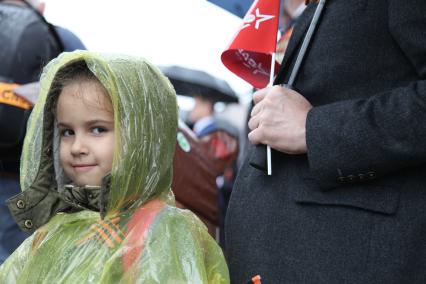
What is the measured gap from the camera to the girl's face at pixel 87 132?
84.7 inches

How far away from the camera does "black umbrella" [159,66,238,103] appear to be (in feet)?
30.9

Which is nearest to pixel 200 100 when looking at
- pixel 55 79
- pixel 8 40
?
pixel 8 40

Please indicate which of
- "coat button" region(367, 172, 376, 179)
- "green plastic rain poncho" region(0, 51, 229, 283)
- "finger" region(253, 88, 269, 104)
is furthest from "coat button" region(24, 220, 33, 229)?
"coat button" region(367, 172, 376, 179)

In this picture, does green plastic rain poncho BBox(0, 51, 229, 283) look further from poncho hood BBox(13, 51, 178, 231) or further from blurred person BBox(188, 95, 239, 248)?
blurred person BBox(188, 95, 239, 248)

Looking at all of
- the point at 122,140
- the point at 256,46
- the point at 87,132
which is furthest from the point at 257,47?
the point at 87,132

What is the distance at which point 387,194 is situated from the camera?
169 centimetres

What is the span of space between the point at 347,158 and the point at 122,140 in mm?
707

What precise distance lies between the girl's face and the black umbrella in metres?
6.99

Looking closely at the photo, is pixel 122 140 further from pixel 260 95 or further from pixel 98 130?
pixel 260 95

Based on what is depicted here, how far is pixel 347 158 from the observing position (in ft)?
5.58

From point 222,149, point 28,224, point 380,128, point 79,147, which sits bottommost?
point 222,149

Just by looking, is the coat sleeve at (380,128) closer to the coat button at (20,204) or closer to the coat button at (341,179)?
the coat button at (341,179)

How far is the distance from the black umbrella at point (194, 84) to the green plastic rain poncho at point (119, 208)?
6929 millimetres

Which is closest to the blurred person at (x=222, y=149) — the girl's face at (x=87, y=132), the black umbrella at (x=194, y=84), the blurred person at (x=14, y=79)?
the black umbrella at (x=194, y=84)
